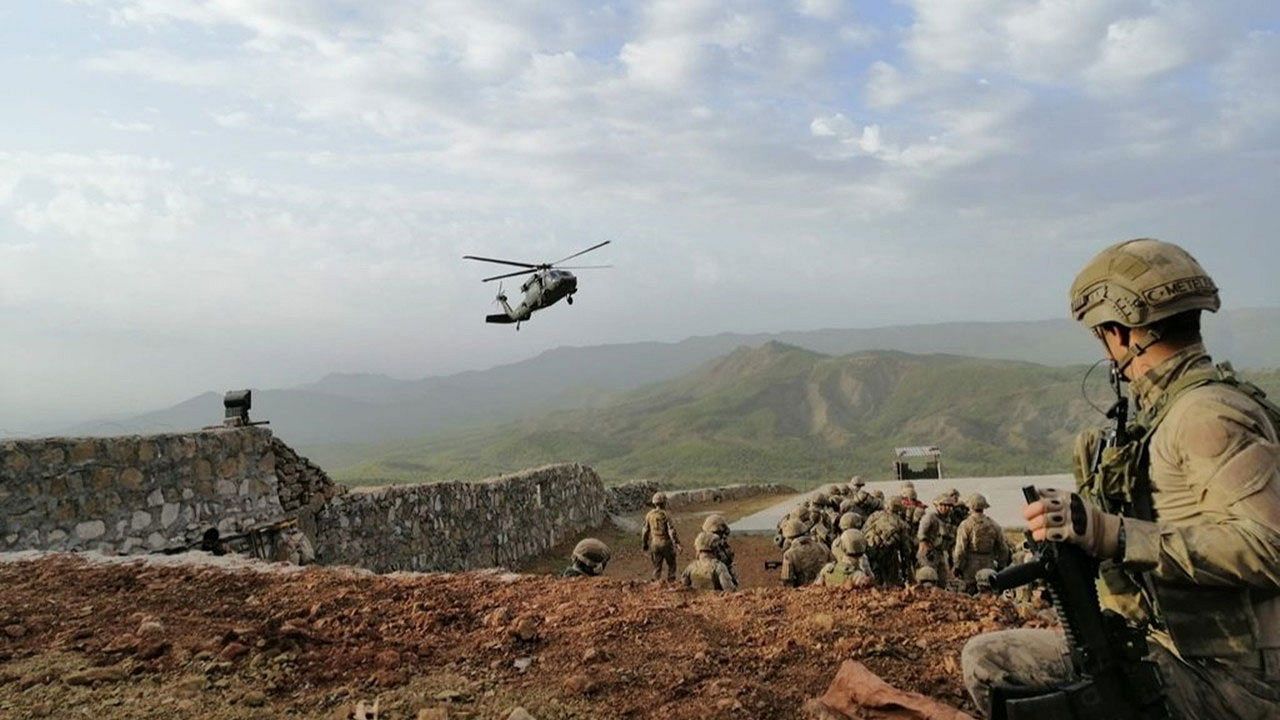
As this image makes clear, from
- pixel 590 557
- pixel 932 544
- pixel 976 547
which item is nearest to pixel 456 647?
pixel 590 557

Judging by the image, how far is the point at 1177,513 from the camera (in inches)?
106

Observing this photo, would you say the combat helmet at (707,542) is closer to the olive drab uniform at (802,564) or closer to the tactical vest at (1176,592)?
the olive drab uniform at (802,564)

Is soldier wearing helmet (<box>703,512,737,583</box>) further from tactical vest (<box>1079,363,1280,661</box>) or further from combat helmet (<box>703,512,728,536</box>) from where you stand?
tactical vest (<box>1079,363,1280,661</box>)

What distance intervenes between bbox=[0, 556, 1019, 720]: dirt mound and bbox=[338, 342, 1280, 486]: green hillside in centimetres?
4542

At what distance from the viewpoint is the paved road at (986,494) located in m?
18.3

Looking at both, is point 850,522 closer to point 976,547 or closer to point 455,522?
point 976,547

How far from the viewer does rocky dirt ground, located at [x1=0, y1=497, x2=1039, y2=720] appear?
406 cm

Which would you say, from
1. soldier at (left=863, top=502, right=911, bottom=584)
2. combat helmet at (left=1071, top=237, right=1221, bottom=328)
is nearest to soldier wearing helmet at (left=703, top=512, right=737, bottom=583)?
soldier at (left=863, top=502, right=911, bottom=584)

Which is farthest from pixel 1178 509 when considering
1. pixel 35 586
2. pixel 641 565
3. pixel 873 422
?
pixel 873 422

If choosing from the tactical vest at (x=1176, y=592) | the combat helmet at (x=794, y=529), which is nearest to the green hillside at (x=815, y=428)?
the combat helmet at (x=794, y=529)

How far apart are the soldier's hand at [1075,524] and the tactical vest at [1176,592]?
27 cm

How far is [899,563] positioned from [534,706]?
327 inches

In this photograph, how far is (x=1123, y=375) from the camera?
10.2 ft

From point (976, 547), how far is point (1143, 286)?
26.7ft
